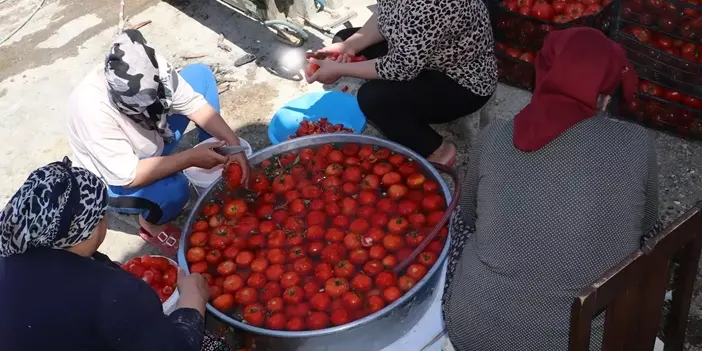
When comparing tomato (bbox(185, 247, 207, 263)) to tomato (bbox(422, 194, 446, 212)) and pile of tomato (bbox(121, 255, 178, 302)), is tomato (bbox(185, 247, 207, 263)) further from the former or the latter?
tomato (bbox(422, 194, 446, 212))

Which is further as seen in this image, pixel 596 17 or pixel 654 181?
pixel 596 17

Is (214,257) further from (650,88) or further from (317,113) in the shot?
(650,88)

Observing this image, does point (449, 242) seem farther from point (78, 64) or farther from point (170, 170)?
point (78, 64)

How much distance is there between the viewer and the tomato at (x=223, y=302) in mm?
2496

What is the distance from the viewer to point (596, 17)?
10.6ft

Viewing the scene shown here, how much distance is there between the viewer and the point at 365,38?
11.4 ft

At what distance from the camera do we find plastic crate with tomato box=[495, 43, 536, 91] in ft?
11.8

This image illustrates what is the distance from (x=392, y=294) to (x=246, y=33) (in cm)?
302

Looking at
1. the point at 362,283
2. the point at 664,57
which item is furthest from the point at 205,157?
the point at 664,57

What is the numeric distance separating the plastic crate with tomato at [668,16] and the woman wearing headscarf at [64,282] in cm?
265

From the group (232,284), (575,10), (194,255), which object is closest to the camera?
(232,284)

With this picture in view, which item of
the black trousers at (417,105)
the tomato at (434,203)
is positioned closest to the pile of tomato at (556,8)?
the black trousers at (417,105)

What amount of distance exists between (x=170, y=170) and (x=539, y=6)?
2.17 metres

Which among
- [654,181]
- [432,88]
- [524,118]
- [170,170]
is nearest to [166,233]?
[170,170]
